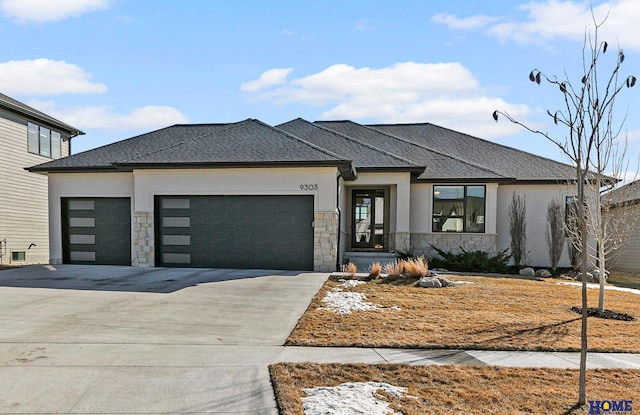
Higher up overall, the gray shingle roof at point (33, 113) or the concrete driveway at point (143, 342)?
the gray shingle roof at point (33, 113)

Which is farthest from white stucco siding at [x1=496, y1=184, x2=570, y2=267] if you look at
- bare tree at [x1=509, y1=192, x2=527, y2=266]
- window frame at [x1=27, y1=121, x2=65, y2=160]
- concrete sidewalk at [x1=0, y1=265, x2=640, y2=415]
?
window frame at [x1=27, y1=121, x2=65, y2=160]

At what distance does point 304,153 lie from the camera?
1378 centimetres

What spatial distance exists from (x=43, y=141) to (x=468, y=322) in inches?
878

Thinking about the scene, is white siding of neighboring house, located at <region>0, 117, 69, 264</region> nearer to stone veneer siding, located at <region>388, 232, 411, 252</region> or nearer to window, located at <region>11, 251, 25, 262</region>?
window, located at <region>11, 251, 25, 262</region>

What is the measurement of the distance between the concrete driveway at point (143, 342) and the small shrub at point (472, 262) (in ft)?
21.7

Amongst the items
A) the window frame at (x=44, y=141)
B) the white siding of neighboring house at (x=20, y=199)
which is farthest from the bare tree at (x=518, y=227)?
the window frame at (x=44, y=141)

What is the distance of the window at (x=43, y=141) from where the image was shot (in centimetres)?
2070

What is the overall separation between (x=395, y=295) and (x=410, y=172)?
23.5 feet

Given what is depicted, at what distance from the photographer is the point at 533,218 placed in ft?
57.3

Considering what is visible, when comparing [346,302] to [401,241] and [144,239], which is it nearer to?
[401,241]

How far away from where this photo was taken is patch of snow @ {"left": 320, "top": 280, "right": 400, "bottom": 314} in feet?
27.4

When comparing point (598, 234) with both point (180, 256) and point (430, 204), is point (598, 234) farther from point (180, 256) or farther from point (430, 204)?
point (180, 256)

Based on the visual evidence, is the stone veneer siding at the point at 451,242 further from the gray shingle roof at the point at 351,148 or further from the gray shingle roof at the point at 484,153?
the gray shingle roof at the point at 351,148

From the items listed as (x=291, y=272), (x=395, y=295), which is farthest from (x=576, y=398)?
(x=291, y=272)
